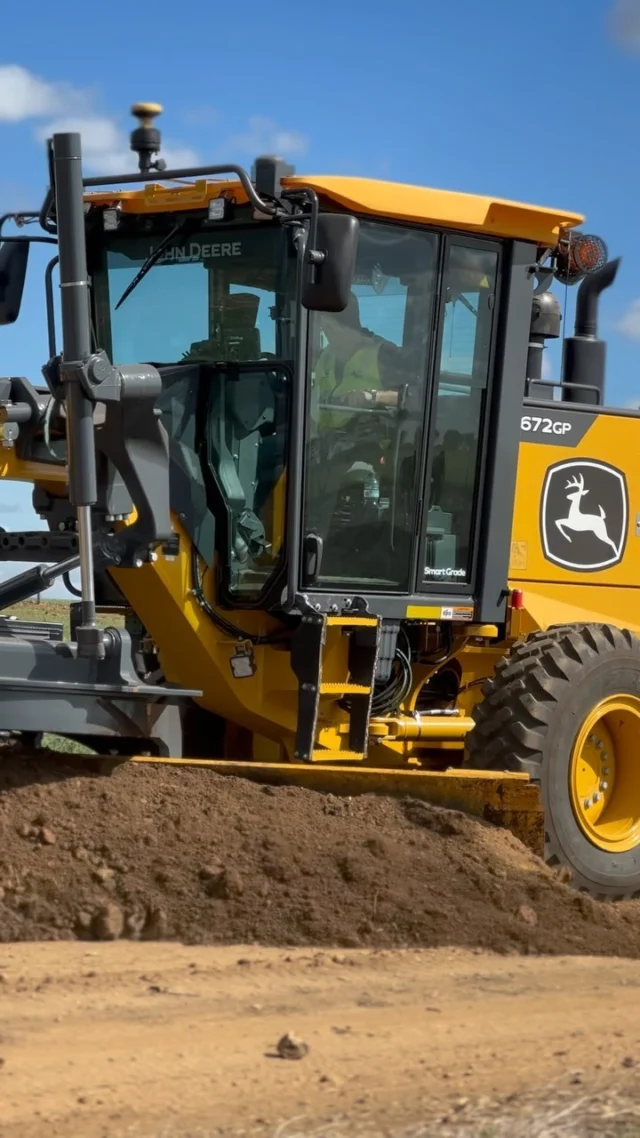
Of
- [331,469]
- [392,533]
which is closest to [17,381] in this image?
[331,469]

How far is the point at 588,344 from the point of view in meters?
8.14

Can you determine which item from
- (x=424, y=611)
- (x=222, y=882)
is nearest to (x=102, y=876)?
(x=222, y=882)

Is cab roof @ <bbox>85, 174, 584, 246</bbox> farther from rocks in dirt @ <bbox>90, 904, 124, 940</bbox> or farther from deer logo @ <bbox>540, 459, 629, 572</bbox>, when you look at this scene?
rocks in dirt @ <bbox>90, 904, 124, 940</bbox>

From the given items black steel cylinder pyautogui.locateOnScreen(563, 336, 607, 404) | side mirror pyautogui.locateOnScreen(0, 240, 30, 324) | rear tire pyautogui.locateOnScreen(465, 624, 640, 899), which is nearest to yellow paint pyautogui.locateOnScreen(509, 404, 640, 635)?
rear tire pyautogui.locateOnScreen(465, 624, 640, 899)

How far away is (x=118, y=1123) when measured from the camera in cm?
379

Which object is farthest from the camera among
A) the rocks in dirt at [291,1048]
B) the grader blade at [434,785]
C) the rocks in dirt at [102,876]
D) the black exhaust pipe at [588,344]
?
the black exhaust pipe at [588,344]

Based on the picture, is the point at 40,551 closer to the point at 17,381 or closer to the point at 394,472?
the point at 17,381

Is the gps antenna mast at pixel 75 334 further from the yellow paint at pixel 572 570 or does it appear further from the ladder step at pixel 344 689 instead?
the yellow paint at pixel 572 570

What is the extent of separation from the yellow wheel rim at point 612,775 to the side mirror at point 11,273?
126 inches

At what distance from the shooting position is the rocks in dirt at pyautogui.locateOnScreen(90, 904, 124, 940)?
5.45 meters

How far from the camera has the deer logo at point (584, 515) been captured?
23.6ft

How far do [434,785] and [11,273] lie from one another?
294 centimetres

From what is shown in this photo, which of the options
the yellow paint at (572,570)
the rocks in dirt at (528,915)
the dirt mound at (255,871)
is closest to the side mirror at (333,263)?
the yellow paint at (572,570)

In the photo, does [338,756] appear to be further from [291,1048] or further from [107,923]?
[291,1048]
